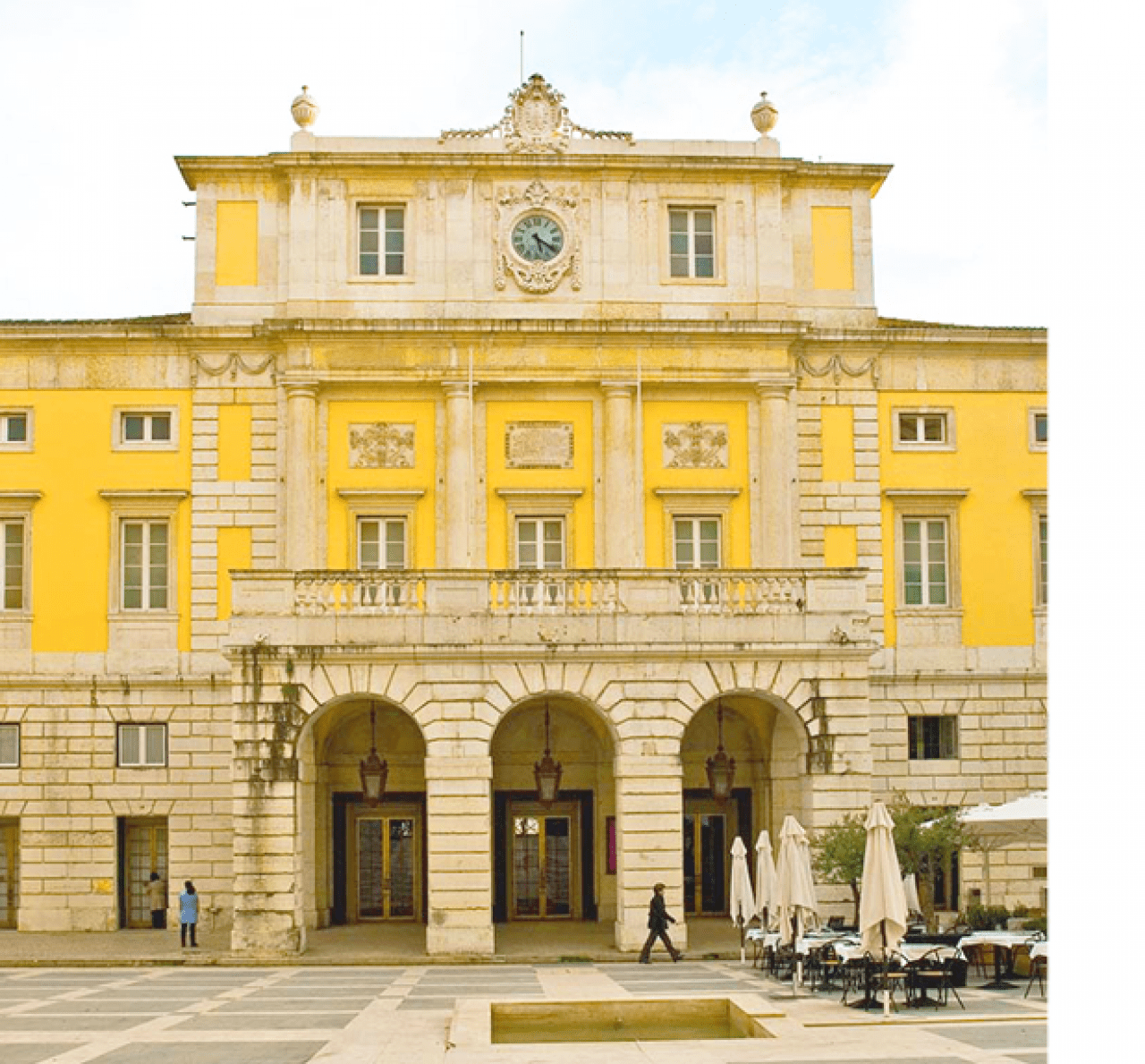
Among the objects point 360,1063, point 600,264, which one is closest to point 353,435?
point 600,264

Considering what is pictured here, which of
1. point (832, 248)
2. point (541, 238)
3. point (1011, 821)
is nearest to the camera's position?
point (1011, 821)

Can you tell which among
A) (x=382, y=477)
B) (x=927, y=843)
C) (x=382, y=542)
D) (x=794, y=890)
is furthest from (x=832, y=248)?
(x=794, y=890)

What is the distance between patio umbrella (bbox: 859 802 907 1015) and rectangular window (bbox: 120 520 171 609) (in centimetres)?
1958

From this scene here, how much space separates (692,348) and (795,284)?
298 cm

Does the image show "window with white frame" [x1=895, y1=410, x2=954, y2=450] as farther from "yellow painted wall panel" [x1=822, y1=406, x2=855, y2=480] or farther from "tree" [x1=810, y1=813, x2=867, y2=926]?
"tree" [x1=810, y1=813, x2=867, y2=926]

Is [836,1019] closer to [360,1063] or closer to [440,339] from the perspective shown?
[360,1063]

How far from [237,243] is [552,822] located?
14207 mm

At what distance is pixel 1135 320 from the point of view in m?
2.84

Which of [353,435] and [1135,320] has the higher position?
Result: [353,435]

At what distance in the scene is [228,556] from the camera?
35219 millimetres

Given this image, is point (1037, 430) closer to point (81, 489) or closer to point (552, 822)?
point (552, 822)

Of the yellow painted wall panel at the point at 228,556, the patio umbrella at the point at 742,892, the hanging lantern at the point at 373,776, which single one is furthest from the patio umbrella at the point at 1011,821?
the yellow painted wall panel at the point at 228,556

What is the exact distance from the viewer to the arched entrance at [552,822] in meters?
34.9

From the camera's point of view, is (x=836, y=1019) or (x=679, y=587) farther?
(x=679, y=587)
